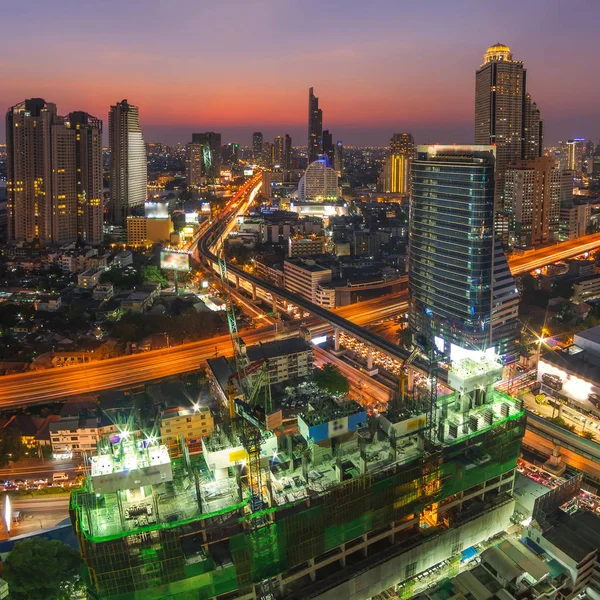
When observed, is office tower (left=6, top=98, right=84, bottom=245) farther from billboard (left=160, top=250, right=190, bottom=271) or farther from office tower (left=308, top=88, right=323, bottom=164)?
office tower (left=308, top=88, right=323, bottom=164)

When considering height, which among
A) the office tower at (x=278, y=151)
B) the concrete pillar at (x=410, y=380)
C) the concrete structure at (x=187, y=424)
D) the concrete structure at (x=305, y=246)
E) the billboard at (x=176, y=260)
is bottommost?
the concrete structure at (x=187, y=424)

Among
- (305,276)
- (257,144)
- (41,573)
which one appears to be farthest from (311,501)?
(257,144)

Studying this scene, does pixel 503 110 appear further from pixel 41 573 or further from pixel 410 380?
pixel 41 573

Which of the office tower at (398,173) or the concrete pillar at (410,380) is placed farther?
the office tower at (398,173)

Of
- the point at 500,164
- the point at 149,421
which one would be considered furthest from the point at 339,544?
the point at 500,164

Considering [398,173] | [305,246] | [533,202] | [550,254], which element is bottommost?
[550,254]

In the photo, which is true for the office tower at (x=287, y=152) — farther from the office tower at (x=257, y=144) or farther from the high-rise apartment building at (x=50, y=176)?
the high-rise apartment building at (x=50, y=176)

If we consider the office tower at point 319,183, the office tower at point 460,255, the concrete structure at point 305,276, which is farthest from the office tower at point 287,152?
the office tower at point 460,255

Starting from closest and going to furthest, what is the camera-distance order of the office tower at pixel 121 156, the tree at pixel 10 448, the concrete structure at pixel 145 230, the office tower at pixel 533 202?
the tree at pixel 10 448 < the office tower at pixel 533 202 < the concrete structure at pixel 145 230 < the office tower at pixel 121 156
